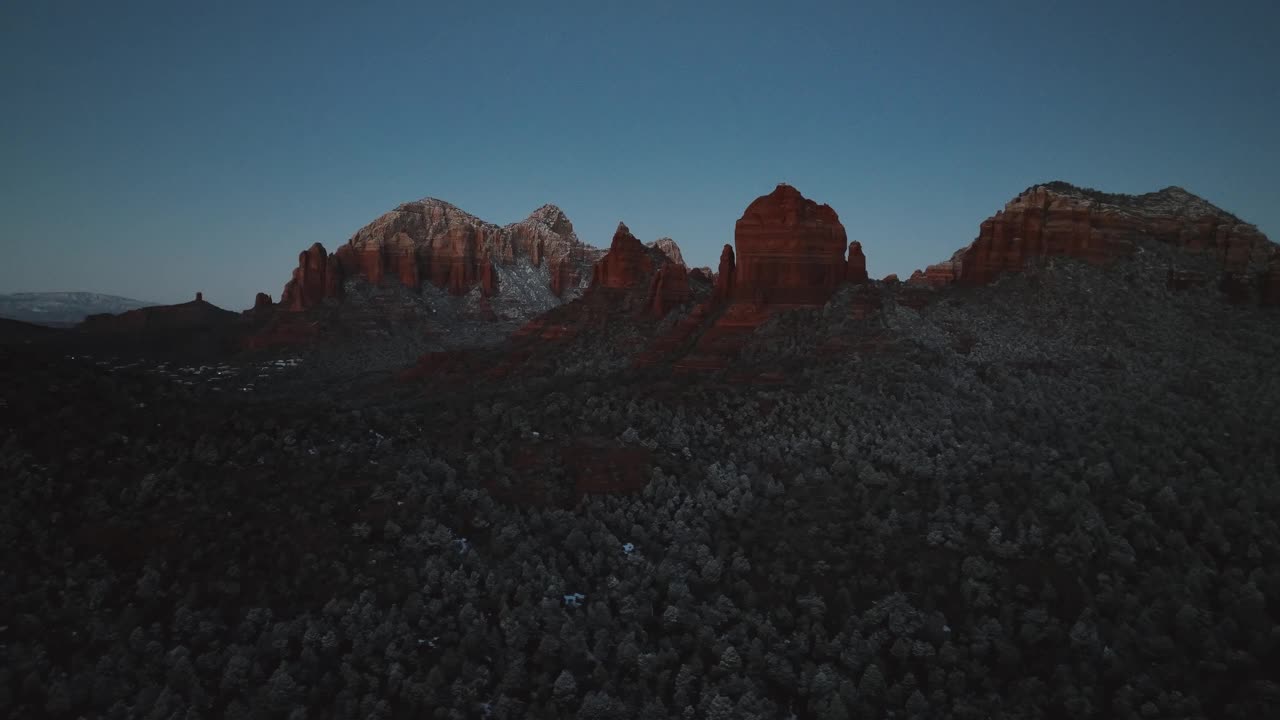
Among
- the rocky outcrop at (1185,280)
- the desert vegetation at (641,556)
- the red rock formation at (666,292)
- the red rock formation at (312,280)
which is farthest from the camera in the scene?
the red rock formation at (312,280)

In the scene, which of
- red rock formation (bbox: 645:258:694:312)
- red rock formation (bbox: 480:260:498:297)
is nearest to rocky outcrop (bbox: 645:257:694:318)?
red rock formation (bbox: 645:258:694:312)

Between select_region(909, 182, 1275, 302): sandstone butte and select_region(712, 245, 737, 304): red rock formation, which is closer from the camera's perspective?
select_region(909, 182, 1275, 302): sandstone butte

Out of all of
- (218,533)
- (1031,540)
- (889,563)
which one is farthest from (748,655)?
(218,533)

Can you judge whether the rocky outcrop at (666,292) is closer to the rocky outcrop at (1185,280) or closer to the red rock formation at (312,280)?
the rocky outcrop at (1185,280)

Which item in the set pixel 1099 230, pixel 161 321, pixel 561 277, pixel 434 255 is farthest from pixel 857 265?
pixel 161 321

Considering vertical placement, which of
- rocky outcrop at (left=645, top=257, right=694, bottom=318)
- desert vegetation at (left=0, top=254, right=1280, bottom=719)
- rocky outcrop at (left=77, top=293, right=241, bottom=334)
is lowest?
desert vegetation at (left=0, top=254, right=1280, bottom=719)

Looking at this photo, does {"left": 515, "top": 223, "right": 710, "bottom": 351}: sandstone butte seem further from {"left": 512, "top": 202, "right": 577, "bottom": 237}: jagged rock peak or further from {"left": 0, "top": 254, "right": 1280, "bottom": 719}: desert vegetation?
{"left": 512, "top": 202, "right": 577, "bottom": 237}: jagged rock peak

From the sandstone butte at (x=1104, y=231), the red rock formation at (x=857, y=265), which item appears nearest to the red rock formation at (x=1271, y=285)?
the sandstone butte at (x=1104, y=231)
